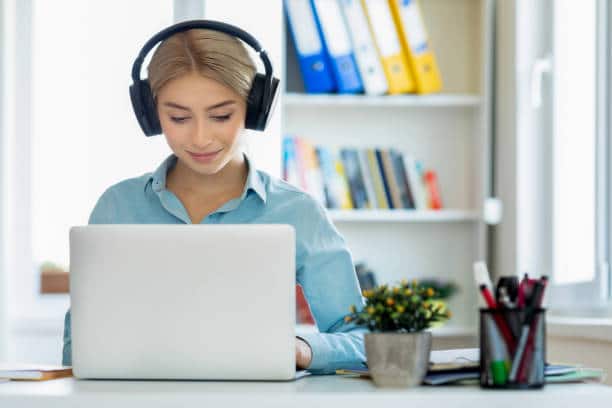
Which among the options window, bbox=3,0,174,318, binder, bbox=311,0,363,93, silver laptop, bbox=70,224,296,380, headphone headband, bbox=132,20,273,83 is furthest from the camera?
window, bbox=3,0,174,318

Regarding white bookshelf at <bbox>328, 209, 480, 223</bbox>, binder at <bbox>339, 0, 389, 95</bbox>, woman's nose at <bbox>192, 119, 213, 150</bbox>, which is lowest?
white bookshelf at <bbox>328, 209, 480, 223</bbox>

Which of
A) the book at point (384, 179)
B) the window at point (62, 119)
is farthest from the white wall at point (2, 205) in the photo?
the book at point (384, 179)

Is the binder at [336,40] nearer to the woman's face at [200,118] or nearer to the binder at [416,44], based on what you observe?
the binder at [416,44]

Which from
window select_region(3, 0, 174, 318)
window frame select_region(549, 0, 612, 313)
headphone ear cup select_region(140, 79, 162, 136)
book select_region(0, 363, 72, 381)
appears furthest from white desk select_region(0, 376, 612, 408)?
window select_region(3, 0, 174, 318)

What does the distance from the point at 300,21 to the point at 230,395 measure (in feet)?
7.85

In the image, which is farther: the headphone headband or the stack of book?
the stack of book

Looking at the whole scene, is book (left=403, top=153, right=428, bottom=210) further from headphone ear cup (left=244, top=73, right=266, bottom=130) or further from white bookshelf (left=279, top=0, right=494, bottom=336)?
headphone ear cup (left=244, top=73, right=266, bottom=130)

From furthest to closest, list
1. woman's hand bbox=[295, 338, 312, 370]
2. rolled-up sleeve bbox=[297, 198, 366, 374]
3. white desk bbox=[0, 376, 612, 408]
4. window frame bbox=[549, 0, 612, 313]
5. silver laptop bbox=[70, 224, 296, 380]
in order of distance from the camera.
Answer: window frame bbox=[549, 0, 612, 313] → rolled-up sleeve bbox=[297, 198, 366, 374] → woman's hand bbox=[295, 338, 312, 370] → silver laptop bbox=[70, 224, 296, 380] → white desk bbox=[0, 376, 612, 408]

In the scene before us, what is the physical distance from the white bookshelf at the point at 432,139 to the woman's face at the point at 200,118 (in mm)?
1713

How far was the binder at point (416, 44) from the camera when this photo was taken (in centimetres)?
326

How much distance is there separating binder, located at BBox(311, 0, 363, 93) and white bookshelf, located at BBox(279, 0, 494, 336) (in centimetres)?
18

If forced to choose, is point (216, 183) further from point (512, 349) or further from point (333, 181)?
point (333, 181)

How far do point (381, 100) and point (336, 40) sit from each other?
0.25 metres

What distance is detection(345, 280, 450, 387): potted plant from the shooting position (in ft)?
3.57
